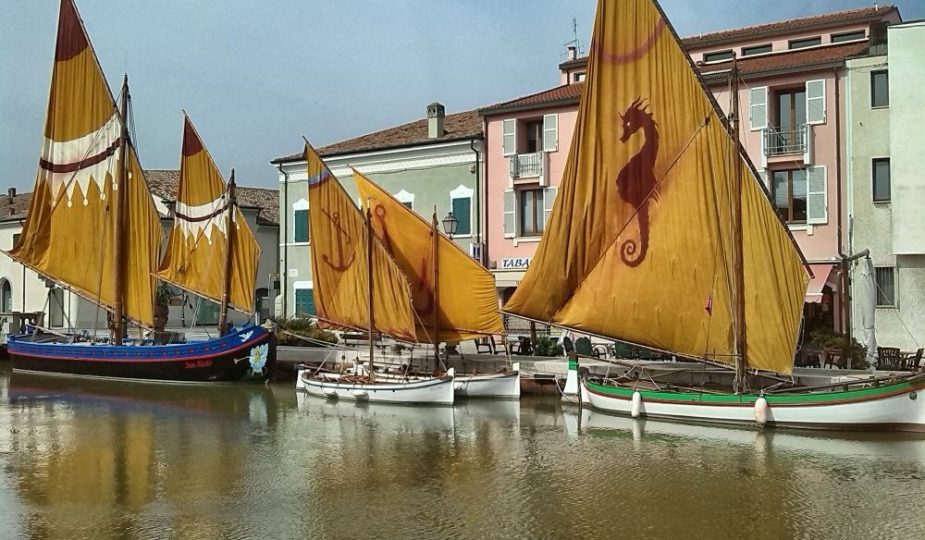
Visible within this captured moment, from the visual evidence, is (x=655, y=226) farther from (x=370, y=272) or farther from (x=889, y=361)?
(x=370, y=272)

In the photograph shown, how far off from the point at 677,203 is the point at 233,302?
1683 cm

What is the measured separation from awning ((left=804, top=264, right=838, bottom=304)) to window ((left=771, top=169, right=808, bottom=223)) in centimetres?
168

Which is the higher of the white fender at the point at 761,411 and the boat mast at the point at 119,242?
the boat mast at the point at 119,242

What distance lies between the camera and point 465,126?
37.1 meters

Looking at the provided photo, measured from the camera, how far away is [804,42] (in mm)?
32188

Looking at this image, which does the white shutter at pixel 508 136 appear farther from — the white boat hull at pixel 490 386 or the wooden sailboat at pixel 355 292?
the white boat hull at pixel 490 386

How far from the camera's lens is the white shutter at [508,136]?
33.2m

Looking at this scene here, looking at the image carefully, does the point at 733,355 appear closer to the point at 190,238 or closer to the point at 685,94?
the point at 685,94

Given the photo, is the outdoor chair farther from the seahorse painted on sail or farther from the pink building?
the seahorse painted on sail

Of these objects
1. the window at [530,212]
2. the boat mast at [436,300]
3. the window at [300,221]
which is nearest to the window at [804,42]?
the window at [530,212]

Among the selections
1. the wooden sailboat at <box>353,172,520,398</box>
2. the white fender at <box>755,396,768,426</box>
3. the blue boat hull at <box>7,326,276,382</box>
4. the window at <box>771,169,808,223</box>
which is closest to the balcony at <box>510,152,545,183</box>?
the wooden sailboat at <box>353,172,520,398</box>

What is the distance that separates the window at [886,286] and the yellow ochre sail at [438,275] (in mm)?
11157

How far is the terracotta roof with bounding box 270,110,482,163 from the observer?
35.4 m

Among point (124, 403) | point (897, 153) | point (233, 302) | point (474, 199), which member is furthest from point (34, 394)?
point (897, 153)
